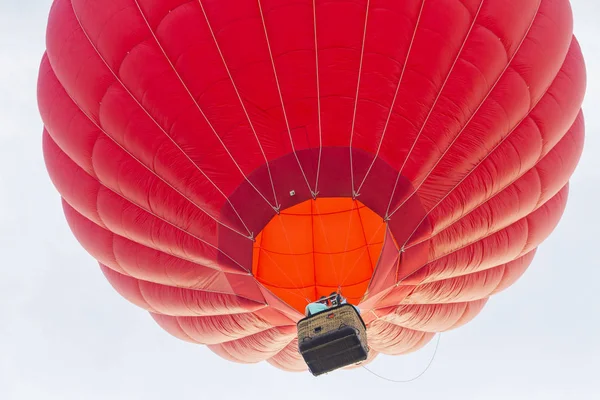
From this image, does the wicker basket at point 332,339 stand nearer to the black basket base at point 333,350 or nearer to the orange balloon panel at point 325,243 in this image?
the black basket base at point 333,350

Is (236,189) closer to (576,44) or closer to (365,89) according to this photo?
(365,89)

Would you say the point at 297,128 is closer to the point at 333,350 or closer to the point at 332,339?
the point at 332,339

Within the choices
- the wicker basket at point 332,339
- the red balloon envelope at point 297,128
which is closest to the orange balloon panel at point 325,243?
the red balloon envelope at point 297,128

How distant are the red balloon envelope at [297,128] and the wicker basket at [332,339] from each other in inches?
33.2

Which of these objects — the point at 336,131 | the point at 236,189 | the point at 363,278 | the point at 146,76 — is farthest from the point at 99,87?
the point at 363,278

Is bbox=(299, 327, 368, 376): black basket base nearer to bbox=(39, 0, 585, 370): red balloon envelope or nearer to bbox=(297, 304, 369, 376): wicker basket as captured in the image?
bbox=(297, 304, 369, 376): wicker basket

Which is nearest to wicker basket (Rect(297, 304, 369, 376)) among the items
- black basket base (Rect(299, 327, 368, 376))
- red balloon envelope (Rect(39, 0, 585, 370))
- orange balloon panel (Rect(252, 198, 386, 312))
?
black basket base (Rect(299, 327, 368, 376))

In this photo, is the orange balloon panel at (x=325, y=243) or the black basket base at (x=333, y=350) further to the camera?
the orange balloon panel at (x=325, y=243)

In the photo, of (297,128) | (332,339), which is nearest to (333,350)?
(332,339)

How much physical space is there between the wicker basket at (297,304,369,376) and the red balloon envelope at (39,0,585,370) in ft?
2.77

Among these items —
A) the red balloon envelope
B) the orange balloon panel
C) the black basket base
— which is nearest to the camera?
the red balloon envelope

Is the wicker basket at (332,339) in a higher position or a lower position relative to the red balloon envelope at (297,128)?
lower

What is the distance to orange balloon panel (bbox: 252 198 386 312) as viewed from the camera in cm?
1033

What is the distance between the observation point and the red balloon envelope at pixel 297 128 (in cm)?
816
